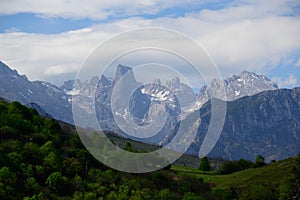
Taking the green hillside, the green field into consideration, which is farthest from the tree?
the green field

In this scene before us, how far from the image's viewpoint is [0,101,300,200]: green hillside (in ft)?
358

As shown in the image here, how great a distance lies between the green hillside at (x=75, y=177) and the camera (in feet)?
358

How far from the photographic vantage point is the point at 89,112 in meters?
66.8

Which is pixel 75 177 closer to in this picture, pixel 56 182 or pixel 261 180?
pixel 56 182

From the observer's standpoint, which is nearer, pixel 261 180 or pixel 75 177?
pixel 75 177

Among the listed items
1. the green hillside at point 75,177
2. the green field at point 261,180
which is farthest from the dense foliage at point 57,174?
the green field at point 261,180

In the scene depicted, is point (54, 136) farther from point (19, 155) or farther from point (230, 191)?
point (230, 191)

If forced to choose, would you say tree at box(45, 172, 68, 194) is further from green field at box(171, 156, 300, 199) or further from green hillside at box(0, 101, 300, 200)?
green field at box(171, 156, 300, 199)

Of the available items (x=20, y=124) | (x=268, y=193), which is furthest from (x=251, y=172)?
(x=20, y=124)

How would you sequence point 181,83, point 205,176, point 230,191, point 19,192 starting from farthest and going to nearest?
point 205,176
point 230,191
point 19,192
point 181,83

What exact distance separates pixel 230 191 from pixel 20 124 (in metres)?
67.7

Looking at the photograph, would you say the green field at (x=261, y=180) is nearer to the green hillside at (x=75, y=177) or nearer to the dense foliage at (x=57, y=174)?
the green hillside at (x=75, y=177)

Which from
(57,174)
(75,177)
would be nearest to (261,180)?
(75,177)

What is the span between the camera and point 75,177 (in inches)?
4705
